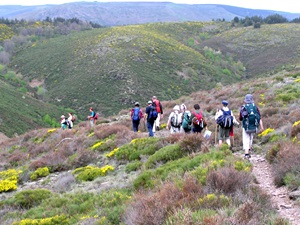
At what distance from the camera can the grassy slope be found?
40562 millimetres

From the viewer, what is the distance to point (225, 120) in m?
8.95

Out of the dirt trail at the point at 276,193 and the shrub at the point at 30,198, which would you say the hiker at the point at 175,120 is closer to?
the dirt trail at the point at 276,193

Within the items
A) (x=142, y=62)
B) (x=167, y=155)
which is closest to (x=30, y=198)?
(x=167, y=155)

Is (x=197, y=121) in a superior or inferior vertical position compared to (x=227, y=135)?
superior

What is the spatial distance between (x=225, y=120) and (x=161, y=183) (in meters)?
3.49

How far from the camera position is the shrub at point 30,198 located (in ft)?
27.2

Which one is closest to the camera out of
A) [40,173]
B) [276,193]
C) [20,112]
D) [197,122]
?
[276,193]

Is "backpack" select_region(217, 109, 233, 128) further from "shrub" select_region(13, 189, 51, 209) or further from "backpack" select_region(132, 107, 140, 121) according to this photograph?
A: "backpack" select_region(132, 107, 140, 121)

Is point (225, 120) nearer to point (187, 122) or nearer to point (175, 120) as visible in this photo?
point (187, 122)

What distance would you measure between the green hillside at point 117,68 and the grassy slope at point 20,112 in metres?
5.06

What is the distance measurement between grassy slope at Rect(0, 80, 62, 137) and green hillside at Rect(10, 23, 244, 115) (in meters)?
5.06

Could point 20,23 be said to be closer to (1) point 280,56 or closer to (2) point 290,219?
(1) point 280,56

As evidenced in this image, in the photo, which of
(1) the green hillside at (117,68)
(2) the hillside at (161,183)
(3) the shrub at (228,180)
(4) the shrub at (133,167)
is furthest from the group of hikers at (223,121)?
(1) the green hillside at (117,68)

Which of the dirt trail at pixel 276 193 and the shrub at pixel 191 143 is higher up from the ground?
the dirt trail at pixel 276 193
